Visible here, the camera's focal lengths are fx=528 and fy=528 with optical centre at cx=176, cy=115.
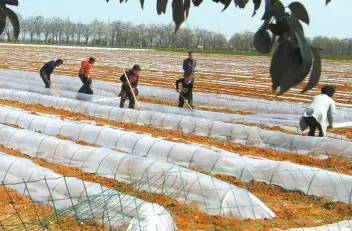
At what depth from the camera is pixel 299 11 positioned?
1.09 meters

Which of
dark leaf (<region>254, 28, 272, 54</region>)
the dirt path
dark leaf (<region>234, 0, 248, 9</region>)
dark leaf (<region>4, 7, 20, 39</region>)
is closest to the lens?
dark leaf (<region>254, 28, 272, 54</region>)

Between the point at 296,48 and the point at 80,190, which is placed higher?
the point at 296,48

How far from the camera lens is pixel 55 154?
810 centimetres

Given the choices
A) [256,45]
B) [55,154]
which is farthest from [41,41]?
[256,45]

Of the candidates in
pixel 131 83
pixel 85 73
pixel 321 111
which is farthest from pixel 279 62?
pixel 85 73

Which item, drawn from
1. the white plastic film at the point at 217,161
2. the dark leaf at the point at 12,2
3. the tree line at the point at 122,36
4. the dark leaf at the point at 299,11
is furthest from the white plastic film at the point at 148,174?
the tree line at the point at 122,36

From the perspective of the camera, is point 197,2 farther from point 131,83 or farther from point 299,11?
point 131,83

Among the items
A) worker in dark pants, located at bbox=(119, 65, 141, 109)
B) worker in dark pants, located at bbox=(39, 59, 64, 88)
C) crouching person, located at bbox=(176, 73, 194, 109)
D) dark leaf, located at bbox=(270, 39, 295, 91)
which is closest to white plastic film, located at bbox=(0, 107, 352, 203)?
worker in dark pants, located at bbox=(119, 65, 141, 109)

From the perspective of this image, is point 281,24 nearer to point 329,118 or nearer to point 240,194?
point 240,194

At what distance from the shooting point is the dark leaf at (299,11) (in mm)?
1080

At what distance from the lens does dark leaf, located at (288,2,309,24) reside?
Result: 1.08 m

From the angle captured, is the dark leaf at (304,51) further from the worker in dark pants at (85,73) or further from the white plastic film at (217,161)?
the worker in dark pants at (85,73)

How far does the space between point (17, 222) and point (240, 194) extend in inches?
94.1

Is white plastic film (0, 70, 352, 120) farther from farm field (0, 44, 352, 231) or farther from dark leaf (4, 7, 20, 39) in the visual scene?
dark leaf (4, 7, 20, 39)
